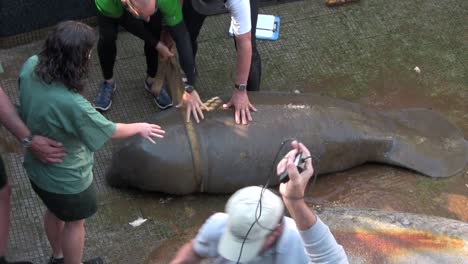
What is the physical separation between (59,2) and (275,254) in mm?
4281

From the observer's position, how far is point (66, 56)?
355cm

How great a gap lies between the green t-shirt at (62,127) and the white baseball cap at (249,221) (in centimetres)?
110

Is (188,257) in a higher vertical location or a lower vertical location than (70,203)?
higher

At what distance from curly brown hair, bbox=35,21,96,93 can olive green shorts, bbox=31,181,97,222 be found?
713mm

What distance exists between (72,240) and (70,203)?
0.34 m

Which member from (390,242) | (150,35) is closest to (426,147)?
(390,242)

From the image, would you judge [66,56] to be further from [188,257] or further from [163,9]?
[163,9]

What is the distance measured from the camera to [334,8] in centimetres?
726

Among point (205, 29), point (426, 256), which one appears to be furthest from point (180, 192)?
point (205, 29)

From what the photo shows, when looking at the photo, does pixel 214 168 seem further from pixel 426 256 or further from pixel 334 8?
pixel 334 8

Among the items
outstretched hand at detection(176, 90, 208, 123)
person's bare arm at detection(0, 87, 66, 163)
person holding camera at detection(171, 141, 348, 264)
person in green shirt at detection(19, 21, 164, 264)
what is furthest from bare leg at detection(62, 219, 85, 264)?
person holding camera at detection(171, 141, 348, 264)

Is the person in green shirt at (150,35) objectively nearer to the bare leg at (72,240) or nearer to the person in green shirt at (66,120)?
the person in green shirt at (66,120)

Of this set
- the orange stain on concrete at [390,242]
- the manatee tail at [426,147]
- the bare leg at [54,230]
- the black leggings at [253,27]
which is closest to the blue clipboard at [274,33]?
the black leggings at [253,27]

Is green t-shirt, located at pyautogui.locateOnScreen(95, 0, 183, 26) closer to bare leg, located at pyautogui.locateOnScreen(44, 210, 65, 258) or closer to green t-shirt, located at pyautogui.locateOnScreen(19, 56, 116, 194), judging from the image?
green t-shirt, located at pyautogui.locateOnScreen(19, 56, 116, 194)
